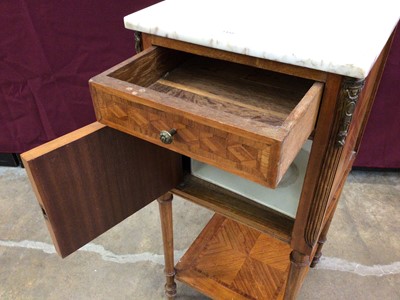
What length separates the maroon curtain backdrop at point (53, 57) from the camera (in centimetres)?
110

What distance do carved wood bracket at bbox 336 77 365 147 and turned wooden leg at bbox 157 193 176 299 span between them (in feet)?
1.35

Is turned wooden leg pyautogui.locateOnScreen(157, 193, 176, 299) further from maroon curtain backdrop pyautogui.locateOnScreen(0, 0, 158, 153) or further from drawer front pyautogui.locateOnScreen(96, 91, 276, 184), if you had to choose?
maroon curtain backdrop pyautogui.locateOnScreen(0, 0, 158, 153)

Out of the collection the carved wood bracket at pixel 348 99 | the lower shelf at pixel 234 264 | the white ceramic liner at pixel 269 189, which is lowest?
the lower shelf at pixel 234 264

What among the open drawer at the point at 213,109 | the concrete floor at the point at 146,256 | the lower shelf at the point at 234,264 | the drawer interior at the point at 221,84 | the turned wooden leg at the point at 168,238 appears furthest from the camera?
the concrete floor at the point at 146,256

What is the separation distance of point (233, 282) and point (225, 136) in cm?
62

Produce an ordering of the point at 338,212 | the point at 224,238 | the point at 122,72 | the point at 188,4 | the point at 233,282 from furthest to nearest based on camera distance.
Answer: the point at 338,212, the point at 224,238, the point at 233,282, the point at 188,4, the point at 122,72

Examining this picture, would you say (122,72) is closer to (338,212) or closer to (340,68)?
(340,68)

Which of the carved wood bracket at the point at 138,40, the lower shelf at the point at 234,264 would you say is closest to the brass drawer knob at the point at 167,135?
the carved wood bracket at the point at 138,40

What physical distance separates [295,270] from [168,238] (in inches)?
12.4

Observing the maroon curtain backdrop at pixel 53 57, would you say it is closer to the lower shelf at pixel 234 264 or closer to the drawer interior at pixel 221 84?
the drawer interior at pixel 221 84

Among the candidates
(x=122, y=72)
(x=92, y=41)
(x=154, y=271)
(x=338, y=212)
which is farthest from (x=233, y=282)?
(x=92, y=41)

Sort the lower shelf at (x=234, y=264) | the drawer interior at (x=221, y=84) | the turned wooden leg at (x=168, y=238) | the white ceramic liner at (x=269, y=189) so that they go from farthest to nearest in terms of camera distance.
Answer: the lower shelf at (x=234, y=264) → the turned wooden leg at (x=168, y=238) → the white ceramic liner at (x=269, y=189) → the drawer interior at (x=221, y=84)

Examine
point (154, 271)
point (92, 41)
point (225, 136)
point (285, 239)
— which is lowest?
point (154, 271)

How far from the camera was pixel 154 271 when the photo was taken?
1.11 metres
